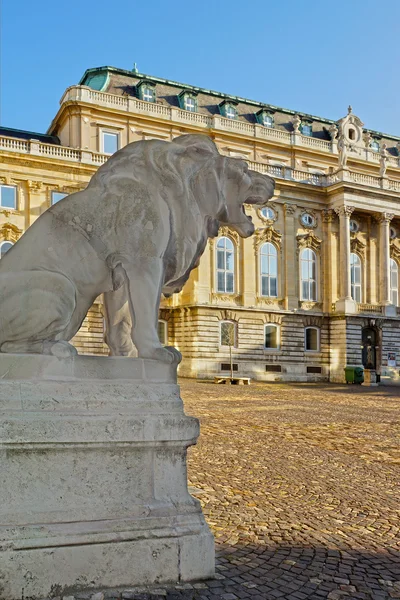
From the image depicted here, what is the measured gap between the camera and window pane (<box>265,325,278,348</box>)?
3725cm

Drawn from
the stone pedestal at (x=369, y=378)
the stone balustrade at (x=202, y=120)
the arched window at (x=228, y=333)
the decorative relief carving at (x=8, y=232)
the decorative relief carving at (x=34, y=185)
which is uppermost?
the stone balustrade at (x=202, y=120)

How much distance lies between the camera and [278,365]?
121 ft

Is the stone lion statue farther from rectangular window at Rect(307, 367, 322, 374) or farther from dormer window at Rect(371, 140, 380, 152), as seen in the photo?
dormer window at Rect(371, 140, 380, 152)

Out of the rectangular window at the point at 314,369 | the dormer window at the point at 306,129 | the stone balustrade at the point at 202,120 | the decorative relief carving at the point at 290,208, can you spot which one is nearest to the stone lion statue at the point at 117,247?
the stone balustrade at the point at 202,120

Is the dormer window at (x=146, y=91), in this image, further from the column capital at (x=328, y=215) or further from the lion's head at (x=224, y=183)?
the lion's head at (x=224, y=183)

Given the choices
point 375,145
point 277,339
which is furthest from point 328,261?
point 375,145

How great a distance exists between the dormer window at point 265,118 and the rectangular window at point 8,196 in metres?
19.7

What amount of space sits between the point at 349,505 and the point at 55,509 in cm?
267

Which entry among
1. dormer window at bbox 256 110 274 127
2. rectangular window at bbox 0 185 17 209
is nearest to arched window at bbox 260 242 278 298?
dormer window at bbox 256 110 274 127

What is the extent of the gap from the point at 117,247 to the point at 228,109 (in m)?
42.7

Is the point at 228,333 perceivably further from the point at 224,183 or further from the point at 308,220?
the point at 224,183

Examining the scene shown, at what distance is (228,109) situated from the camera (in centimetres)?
4350

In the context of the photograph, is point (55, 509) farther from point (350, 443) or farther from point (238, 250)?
point (238, 250)

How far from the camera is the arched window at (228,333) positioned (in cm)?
3530
